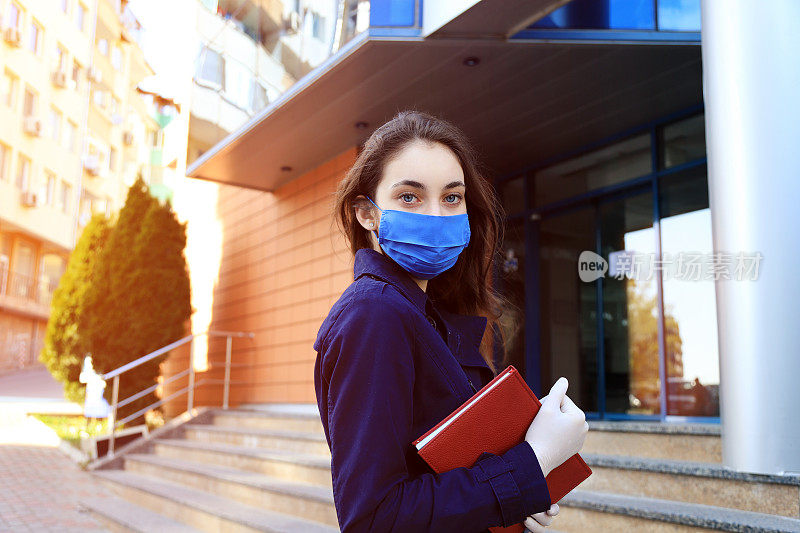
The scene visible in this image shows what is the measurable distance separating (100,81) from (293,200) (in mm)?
24319

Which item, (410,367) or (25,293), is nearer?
(410,367)

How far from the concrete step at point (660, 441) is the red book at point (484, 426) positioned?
10.9 ft

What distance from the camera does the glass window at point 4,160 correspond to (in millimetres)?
22906

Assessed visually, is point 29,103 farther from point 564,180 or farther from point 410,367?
point 410,367

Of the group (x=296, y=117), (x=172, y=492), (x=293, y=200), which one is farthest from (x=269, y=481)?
(x=293, y=200)

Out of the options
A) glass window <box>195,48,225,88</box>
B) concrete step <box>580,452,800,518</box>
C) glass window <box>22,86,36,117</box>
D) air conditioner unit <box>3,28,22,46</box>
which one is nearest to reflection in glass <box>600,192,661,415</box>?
concrete step <box>580,452,800,518</box>

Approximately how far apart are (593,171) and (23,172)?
23.1 metres

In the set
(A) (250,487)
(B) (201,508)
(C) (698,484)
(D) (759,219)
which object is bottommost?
(B) (201,508)

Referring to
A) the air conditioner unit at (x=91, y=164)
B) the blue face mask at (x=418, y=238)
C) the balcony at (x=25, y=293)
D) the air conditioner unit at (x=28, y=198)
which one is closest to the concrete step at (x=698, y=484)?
the blue face mask at (x=418, y=238)

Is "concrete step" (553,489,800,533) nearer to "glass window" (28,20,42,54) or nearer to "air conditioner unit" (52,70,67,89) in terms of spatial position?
"glass window" (28,20,42,54)

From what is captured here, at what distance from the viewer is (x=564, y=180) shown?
773 centimetres

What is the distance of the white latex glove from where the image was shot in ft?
4.00

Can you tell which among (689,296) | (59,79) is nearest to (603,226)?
(689,296)

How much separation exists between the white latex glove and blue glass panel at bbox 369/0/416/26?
4.66 meters
